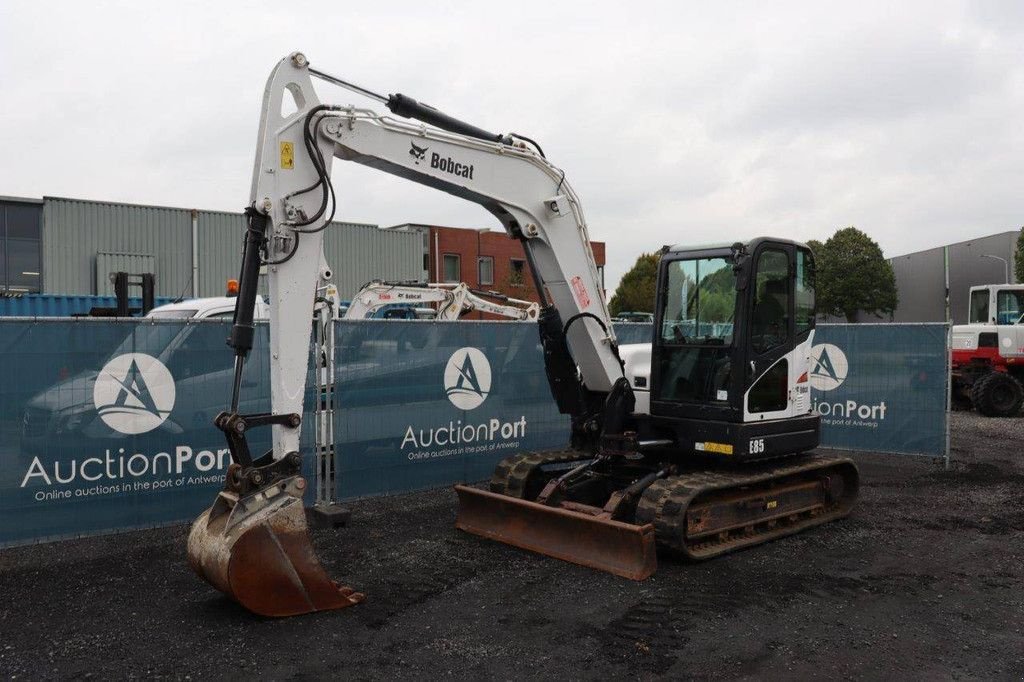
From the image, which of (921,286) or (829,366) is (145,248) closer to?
(829,366)

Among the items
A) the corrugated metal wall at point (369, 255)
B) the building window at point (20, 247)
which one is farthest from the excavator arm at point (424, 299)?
the building window at point (20, 247)

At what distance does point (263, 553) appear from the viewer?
213 inches

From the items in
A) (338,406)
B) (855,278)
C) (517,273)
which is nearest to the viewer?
(338,406)

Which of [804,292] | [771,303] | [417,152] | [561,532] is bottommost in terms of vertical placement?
[561,532]

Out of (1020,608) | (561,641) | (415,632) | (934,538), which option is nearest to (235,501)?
(415,632)

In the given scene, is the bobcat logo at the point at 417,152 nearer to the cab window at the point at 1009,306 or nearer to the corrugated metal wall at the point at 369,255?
the cab window at the point at 1009,306

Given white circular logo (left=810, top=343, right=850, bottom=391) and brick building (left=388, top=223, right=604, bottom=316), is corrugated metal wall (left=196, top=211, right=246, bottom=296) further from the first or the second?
white circular logo (left=810, top=343, right=850, bottom=391)

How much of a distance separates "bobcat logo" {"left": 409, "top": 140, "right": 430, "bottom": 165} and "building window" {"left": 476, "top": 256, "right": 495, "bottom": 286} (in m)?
38.9

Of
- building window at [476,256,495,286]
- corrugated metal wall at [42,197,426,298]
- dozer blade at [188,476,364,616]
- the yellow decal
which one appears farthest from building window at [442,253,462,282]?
dozer blade at [188,476,364,616]

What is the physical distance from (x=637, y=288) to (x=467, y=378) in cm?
5062

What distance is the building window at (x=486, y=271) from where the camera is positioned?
45688 mm

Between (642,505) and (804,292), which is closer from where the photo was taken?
(642,505)

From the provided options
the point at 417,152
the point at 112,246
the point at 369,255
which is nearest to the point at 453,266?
the point at 369,255

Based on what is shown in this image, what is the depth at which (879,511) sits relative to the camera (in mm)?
8883
